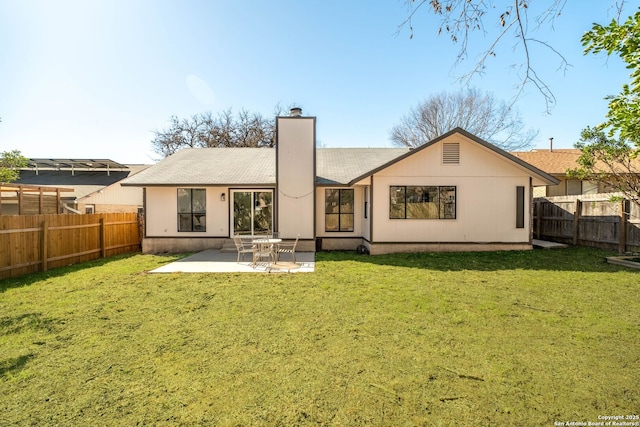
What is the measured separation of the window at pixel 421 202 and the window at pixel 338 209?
199 cm

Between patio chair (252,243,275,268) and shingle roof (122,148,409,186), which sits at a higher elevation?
shingle roof (122,148,409,186)

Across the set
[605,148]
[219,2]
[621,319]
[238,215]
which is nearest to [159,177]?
[238,215]

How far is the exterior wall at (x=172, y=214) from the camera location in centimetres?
1255

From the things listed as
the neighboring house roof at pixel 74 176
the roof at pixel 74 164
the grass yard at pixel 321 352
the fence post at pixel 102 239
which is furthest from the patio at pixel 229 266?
the roof at pixel 74 164

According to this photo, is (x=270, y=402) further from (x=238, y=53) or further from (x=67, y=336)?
(x=238, y=53)

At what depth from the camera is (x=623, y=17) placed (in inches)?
137

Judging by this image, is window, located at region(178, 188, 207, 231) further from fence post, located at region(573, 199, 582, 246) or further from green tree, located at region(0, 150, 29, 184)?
fence post, located at region(573, 199, 582, 246)

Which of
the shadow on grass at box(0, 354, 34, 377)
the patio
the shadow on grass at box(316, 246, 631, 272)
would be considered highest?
the shadow on grass at box(316, 246, 631, 272)

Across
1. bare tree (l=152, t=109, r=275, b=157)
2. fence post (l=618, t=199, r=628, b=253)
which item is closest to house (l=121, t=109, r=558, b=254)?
fence post (l=618, t=199, r=628, b=253)

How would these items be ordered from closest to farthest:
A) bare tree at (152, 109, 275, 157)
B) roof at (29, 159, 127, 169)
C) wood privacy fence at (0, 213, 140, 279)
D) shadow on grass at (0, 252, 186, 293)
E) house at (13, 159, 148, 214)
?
shadow on grass at (0, 252, 186, 293), wood privacy fence at (0, 213, 140, 279), house at (13, 159, 148, 214), roof at (29, 159, 127, 169), bare tree at (152, 109, 275, 157)

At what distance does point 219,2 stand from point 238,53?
4069 millimetres

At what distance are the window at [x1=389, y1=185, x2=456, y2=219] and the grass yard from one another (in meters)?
4.28

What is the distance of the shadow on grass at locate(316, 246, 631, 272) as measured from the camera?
8836 mm

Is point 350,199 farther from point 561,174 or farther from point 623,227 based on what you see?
point 561,174
